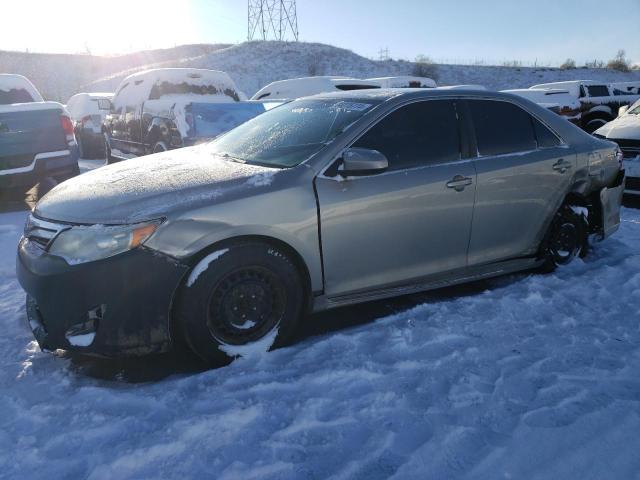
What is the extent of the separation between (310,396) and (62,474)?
1.13 metres

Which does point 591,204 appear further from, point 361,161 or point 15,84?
point 15,84

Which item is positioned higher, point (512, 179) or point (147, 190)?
point (147, 190)

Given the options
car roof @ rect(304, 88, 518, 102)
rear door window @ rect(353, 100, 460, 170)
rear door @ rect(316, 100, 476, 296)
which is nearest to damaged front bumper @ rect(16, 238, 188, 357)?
rear door @ rect(316, 100, 476, 296)

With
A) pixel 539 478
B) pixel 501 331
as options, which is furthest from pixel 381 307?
pixel 539 478

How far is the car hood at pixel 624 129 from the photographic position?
6900 millimetres

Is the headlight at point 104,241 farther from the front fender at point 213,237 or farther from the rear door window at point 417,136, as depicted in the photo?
the rear door window at point 417,136

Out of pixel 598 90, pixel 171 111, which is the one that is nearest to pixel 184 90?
pixel 171 111

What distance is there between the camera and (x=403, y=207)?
3.23m

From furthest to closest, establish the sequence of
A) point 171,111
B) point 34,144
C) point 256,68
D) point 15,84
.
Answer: point 256,68, point 15,84, point 171,111, point 34,144

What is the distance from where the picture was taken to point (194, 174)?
3.05m

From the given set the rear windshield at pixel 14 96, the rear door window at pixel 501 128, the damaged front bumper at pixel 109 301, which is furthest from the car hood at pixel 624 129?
the rear windshield at pixel 14 96

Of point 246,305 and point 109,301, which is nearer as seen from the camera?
point 109,301

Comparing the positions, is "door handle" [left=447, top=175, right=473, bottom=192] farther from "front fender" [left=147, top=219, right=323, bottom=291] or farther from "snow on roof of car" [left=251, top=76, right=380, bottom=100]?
"snow on roof of car" [left=251, top=76, right=380, bottom=100]

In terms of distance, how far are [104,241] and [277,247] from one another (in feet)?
3.01
